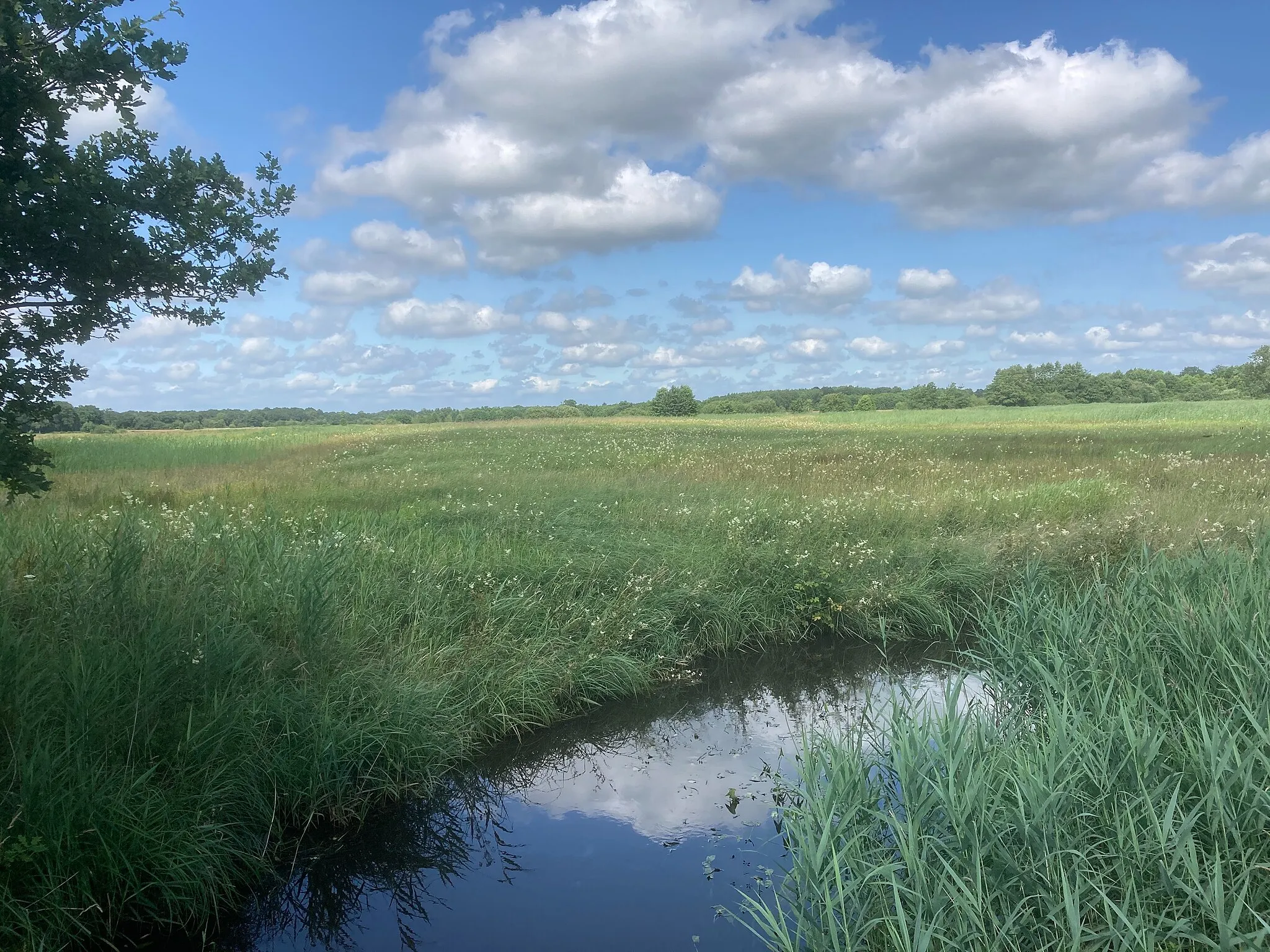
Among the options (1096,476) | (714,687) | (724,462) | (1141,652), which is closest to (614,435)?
(724,462)

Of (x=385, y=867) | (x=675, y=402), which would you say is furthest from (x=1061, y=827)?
(x=675, y=402)

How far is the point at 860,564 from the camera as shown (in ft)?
33.9

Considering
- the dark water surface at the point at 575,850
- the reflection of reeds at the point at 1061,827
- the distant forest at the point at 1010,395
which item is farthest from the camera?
the distant forest at the point at 1010,395

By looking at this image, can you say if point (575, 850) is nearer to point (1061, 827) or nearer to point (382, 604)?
point (1061, 827)

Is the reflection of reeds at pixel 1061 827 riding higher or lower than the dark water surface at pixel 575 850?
higher

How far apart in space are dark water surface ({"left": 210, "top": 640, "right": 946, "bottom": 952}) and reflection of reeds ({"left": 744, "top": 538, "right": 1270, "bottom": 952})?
0.52 m

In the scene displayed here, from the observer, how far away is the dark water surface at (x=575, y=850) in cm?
452

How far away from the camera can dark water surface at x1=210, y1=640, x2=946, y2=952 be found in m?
4.52

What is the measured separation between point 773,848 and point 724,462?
1387 centimetres

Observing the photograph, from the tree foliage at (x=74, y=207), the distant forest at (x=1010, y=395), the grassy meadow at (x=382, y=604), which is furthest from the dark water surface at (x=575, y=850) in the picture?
the distant forest at (x=1010, y=395)

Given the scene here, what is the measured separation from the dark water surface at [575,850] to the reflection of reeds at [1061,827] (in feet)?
1.72

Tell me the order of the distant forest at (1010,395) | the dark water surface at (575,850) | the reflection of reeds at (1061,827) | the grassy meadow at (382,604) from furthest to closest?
the distant forest at (1010,395), the dark water surface at (575,850), the grassy meadow at (382,604), the reflection of reeds at (1061,827)

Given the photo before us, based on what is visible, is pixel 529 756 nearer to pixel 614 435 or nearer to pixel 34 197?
pixel 34 197

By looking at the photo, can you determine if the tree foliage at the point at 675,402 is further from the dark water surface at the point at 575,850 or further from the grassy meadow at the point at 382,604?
the dark water surface at the point at 575,850
